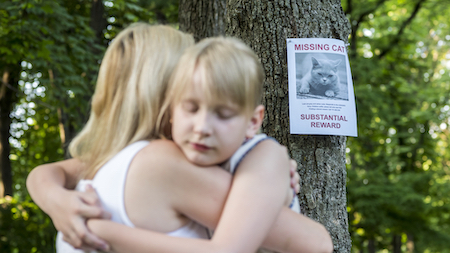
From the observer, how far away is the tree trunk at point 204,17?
15.3ft

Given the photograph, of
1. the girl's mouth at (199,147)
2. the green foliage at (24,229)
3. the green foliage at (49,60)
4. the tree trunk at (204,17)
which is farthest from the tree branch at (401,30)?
the girl's mouth at (199,147)

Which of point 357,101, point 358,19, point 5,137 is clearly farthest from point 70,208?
point 358,19

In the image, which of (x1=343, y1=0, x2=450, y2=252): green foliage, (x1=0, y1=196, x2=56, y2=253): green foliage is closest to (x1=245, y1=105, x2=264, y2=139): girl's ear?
(x1=0, y1=196, x2=56, y2=253): green foliage

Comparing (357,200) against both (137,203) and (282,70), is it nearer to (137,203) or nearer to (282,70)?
(282,70)

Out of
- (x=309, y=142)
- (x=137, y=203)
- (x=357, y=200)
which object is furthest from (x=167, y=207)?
(x=357, y=200)

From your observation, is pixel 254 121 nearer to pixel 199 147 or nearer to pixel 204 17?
pixel 199 147

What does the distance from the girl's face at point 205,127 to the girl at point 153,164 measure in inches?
1.5

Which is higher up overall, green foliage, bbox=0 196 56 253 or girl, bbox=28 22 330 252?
girl, bbox=28 22 330 252

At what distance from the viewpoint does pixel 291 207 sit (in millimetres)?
1406

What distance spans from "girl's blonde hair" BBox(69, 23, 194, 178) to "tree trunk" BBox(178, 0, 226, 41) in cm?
334

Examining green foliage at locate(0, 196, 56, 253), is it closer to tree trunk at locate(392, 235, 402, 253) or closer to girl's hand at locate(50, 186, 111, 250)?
girl's hand at locate(50, 186, 111, 250)

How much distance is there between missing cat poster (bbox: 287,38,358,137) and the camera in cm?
213

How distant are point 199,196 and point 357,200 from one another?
325 inches

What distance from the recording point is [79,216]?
1165 millimetres
